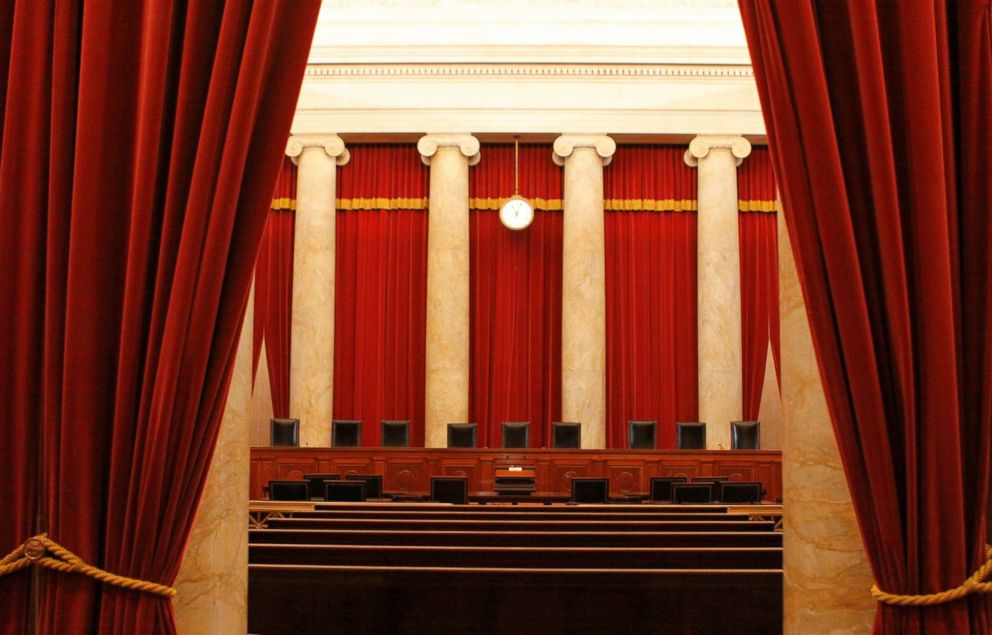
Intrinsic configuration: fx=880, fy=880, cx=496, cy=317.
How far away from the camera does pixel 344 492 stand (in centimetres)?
751

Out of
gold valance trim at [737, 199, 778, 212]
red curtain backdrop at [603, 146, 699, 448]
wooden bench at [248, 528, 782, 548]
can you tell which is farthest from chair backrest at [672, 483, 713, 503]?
gold valance trim at [737, 199, 778, 212]

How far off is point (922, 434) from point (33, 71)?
2797 millimetres

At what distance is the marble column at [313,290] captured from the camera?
40.0ft

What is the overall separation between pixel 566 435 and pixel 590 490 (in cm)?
310

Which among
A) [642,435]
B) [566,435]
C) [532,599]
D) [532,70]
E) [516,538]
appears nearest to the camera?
[532,599]

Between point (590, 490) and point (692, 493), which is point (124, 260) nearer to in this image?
point (590, 490)

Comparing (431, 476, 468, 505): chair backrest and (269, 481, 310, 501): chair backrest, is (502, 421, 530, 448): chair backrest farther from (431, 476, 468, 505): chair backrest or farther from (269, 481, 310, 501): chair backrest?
(269, 481, 310, 501): chair backrest

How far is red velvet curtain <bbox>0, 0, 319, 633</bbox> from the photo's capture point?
8.11 ft

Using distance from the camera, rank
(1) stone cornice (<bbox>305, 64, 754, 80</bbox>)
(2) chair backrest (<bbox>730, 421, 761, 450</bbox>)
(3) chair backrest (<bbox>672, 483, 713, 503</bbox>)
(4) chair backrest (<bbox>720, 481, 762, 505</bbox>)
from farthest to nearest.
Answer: (1) stone cornice (<bbox>305, 64, 754, 80</bbox>) → (2) chair backrest (<bbox>730, 421, 761, 450</bbox>) → (4) chair backrest (<bbox>720, 481, 762, 505</bbox>) → (3) chair backrest (<bbox>672, 483, 713, 503</bbox>)

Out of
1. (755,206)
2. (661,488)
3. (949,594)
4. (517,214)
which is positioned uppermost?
(755,206)

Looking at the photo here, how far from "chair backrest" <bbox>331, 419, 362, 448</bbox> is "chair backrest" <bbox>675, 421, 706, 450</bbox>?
4.07 metres

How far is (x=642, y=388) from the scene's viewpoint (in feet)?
42.3

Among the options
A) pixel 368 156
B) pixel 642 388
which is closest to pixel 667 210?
pixel 642 388

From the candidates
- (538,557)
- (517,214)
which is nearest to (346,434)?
(517,214)
